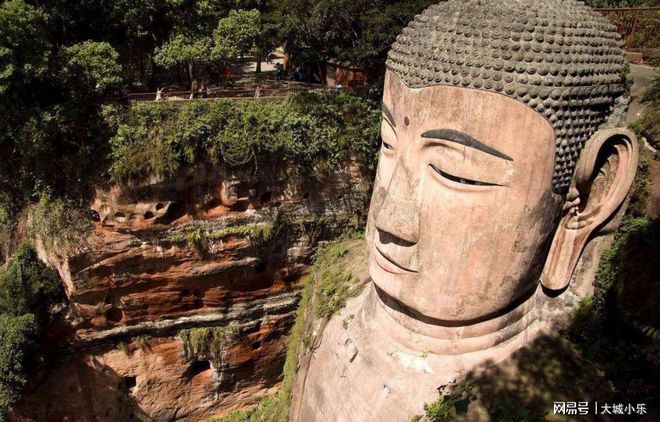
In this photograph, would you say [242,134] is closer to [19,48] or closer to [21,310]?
[19,48]

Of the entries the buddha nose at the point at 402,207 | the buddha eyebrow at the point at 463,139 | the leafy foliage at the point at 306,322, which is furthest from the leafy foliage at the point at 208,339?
the buddha eyebrow at the point at 463,139

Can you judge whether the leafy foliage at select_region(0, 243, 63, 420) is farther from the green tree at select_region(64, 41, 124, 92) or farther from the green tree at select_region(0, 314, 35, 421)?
the green tree at select_region(64, 41, 124, 92)

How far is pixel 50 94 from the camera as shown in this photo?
10492 millimetres

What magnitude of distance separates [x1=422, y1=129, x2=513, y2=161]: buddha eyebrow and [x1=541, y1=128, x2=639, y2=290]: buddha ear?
86 cm

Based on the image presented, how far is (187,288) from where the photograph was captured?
11164 mm

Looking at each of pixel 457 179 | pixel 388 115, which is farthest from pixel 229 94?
pixel 457 179

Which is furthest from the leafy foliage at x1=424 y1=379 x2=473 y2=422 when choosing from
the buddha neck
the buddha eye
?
the buddha eye

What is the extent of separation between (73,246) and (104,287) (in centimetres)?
118

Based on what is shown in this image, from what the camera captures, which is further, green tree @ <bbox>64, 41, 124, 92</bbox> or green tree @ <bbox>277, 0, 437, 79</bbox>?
green tree @ <bbox>277, 0, 437, 79</bbox>

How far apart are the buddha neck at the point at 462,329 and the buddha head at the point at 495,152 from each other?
0.13m

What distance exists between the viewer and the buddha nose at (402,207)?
4094 millimetres

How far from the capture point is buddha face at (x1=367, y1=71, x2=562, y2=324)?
3.71 m

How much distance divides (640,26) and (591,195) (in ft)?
19.0

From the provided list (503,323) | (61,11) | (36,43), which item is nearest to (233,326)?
(36,43)
